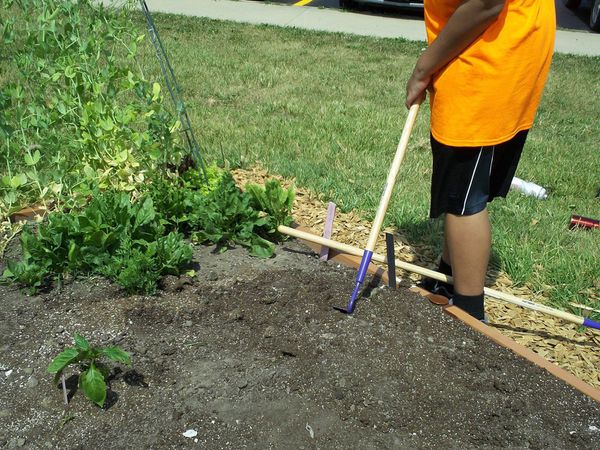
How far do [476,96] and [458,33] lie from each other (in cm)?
23

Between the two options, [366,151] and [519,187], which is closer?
[519,187]

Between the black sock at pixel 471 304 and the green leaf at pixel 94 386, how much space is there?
145cm

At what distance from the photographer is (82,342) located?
2314 millimetres

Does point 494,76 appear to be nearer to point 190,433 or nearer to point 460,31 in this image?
point 460,31

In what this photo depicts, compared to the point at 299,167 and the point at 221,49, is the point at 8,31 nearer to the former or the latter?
the point at 299,167

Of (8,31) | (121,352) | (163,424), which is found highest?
(8,31)

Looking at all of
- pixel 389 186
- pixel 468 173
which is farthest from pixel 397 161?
pixel 468 173

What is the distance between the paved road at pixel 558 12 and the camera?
36.7ft

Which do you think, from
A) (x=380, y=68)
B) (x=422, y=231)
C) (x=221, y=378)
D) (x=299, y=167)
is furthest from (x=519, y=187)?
(x=380, y=68)

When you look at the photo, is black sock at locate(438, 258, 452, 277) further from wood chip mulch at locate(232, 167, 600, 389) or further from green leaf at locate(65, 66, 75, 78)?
green leaf at locate(65, 66, 75, 78)

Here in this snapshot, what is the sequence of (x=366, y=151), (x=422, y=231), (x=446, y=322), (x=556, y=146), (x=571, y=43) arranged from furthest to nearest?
(x=571, y=43), (x=556, y=146), (x=366, y=151), (x=422, y=231), (x=446, y=322)

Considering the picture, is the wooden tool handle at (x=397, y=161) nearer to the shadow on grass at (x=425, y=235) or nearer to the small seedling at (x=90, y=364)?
the shadow on grass at (x=425, y=235)

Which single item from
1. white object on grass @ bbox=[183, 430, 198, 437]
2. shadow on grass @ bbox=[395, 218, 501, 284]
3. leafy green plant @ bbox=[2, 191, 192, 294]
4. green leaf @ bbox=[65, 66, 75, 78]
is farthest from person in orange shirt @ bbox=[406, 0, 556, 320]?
green leaf @ bbox=[65, 66, 75, 78]

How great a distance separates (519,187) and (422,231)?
3.18 ft
